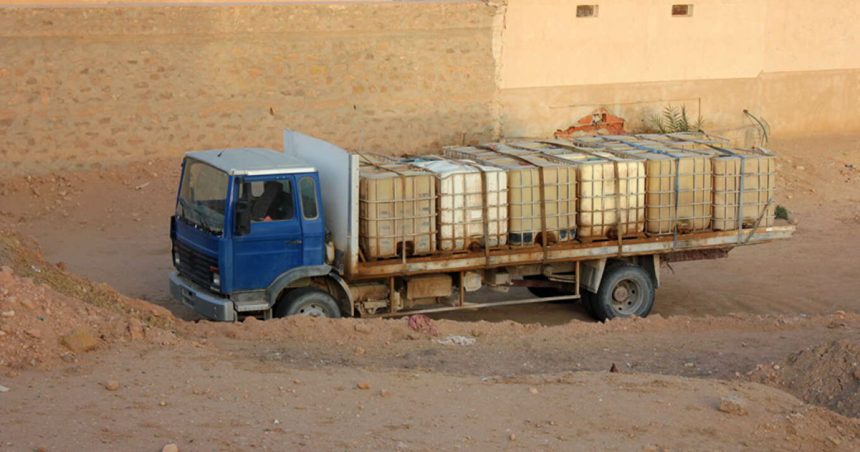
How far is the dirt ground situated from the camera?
8.12 m

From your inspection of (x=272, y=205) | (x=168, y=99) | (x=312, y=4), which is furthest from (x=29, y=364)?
(x=312, y=4)

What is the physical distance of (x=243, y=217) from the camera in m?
11.9

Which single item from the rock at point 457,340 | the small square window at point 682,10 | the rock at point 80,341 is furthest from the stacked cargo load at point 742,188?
the small square window at point 682,10

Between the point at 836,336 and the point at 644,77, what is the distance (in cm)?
1145

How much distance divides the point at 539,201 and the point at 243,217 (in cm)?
329

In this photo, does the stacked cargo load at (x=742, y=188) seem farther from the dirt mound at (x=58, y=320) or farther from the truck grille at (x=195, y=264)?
the dirt mound at (x=58, y=320)

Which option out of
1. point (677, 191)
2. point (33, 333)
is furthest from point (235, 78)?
point (33, 333)

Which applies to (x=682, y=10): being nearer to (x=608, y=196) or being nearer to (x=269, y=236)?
(x=608, y=196)

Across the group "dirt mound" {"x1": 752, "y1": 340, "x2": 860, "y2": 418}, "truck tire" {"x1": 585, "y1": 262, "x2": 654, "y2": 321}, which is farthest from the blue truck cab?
"dirt mound" {"x1": 752, "y1": 340, "x2": 860, "y2": 418}

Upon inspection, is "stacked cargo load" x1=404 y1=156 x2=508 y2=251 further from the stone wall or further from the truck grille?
the stone wall

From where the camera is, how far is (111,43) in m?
18.9

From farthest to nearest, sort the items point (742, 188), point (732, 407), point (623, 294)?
point (623, 294) < point (742, 188) < point (732, 407)

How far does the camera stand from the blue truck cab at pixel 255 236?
1192cm

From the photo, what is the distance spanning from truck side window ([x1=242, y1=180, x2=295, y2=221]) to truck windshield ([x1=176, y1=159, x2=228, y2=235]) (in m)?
0.32
